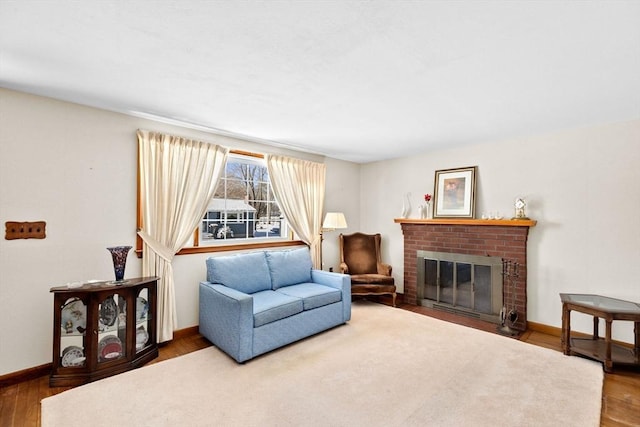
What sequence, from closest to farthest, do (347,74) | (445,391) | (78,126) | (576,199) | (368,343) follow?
(347,74)
(445,391)
(78,126)
(368,343)
(576,199)

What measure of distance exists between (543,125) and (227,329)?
13.3ft

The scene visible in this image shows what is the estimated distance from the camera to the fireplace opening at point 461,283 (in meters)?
3.82

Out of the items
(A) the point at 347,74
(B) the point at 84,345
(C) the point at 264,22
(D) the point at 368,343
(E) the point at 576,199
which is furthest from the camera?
(E) the point at 576,199

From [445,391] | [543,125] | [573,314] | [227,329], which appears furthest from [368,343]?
[543,125]

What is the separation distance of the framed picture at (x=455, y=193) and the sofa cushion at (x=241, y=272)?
9.02 ft

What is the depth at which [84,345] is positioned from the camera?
7.91 feet

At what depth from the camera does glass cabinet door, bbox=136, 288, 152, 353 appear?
8.89 ft

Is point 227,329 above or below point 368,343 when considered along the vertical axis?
above

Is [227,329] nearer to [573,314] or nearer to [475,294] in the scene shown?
[475,294]

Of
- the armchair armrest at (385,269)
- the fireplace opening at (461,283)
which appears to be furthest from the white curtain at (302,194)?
the fireplace opening at (461,283)

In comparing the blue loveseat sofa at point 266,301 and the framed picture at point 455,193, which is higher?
the framed picture at point 455,193

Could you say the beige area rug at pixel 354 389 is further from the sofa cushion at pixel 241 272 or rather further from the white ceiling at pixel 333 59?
the white ceiling at pixel 333 59

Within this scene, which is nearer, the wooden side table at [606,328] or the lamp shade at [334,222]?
the wooden side table at [606,328]

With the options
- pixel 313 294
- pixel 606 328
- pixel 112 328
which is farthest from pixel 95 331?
pixel 606 328
